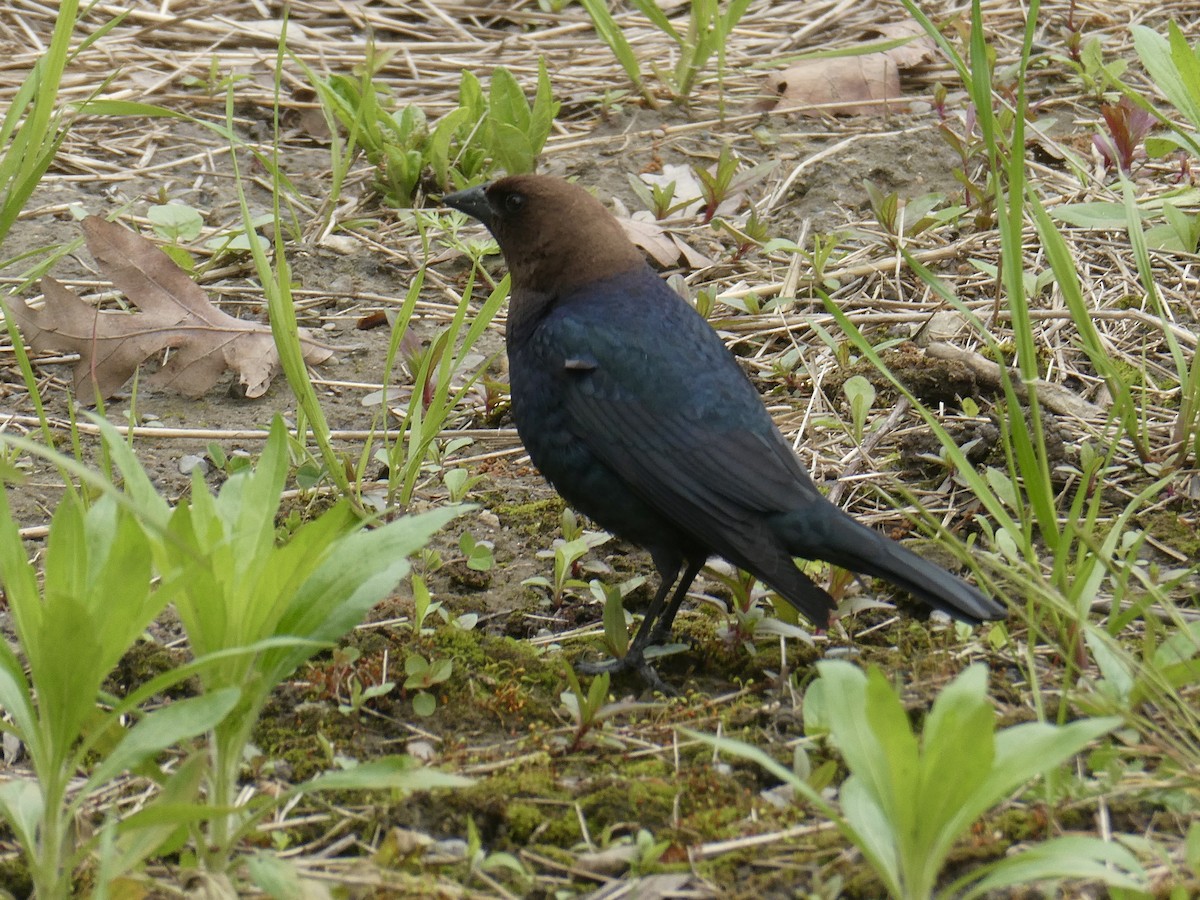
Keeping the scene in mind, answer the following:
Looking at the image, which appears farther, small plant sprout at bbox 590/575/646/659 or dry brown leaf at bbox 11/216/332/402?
dry brown leaf at bbox 11/216/332/402

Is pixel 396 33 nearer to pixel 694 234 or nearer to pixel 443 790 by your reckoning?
pixel 694 234

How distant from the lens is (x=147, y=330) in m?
4.22

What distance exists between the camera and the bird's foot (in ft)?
10.1

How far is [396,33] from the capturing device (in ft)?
20.9

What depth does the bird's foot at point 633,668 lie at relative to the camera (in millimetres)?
3074

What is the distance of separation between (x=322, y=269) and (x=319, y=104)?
1.12m

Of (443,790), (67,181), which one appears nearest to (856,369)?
(443,790)

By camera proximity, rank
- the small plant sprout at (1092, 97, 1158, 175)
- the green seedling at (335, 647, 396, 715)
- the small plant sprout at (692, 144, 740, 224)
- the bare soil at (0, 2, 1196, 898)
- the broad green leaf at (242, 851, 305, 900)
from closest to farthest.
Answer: the broad green leaf at (242, 851, 305, 900)
the bare soil at (0, 2, 1196, 898)
the green seedling at (335, 647, 396, 715)
the small plant sprout at (1092, 97, 1158, 175)
the small plant sprout at (692, 144, 740, 224)

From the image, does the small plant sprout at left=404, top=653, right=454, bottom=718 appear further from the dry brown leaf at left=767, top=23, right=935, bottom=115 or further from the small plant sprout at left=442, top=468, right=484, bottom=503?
the dry brown leaf at left=767, top=23, right=935, bottom=115

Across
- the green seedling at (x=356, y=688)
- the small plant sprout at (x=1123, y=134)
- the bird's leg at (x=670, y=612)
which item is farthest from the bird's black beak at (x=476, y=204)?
the small plant sprout at (x=1123, y=134)

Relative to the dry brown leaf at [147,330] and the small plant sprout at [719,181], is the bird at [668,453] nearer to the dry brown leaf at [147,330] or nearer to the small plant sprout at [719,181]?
the dry brown leaf at [147,330]

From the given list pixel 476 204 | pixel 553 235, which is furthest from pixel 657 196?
pixel 553 235

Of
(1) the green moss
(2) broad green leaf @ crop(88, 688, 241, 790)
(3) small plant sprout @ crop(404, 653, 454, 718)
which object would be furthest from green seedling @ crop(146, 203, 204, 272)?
(2) broad green leaf @ crop(88, 688, 241, 790)

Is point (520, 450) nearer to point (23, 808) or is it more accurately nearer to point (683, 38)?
point (23, 808)
